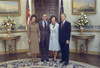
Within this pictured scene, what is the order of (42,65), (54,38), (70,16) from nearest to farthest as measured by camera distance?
(42,65) < (54,38) < (70,16)

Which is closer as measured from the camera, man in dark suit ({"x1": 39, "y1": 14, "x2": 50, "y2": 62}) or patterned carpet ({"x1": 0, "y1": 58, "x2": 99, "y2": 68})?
patterned carpet ({"x1": 0, "y1": 58, "x2": 99, "y2": 68})

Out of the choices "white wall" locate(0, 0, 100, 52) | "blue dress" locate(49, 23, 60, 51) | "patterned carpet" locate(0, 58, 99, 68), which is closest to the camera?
"patterned carpet" locate(0, 58, 99, 68)

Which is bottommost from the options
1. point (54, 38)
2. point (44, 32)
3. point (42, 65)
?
point (42, 65)

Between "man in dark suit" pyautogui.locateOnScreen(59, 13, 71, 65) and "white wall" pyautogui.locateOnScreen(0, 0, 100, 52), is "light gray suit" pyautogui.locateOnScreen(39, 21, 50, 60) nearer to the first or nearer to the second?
"man in dark suit" pyautogui.locateOnScreen(59, 13, 71, 65)

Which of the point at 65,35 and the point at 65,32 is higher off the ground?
the point at 65,32

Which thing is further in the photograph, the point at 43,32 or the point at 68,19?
the point at 68,19

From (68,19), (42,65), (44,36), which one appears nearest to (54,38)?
(44,36)

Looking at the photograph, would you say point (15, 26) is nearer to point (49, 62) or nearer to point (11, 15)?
point (11, 15)

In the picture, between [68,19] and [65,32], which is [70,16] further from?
[65,32]

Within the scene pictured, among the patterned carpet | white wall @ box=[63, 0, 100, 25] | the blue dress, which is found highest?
white wall @ box=[63, 0, 100, 25]

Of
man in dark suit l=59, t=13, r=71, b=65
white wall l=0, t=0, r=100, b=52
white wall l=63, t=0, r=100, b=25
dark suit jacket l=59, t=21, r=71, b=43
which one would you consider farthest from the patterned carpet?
white wall l=63, t=0, r=100, b=25

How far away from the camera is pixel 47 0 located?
8008 mm

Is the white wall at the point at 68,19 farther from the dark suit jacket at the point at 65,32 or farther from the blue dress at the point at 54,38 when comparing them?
the dark suit jacket at the point at 65,32

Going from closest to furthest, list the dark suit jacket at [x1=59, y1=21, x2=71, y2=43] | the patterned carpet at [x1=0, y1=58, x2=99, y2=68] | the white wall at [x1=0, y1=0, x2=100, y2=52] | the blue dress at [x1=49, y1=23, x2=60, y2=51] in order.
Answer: the patterned carpet at [x1=0, y1=58, x2=99, y2=68]
the dark suit jacket at [x1=59, y1=21, x2=71, y2=43]
the blue dress at [x1=49, y1=23, x2=60, y2=51]
the white wall at [x1=0, y1=0, x2=100, y2=52]
